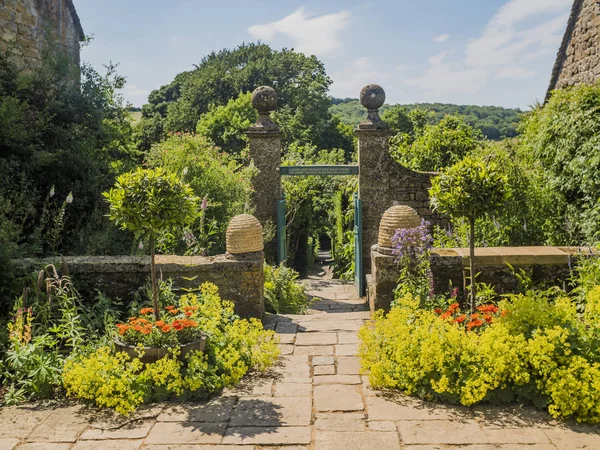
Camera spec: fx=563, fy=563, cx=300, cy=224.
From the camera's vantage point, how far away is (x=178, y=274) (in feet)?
19.1

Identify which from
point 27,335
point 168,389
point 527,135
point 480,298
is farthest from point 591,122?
point 27,335

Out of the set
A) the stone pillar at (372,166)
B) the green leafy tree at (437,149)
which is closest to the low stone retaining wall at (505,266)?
the stone pillar at (372,166)

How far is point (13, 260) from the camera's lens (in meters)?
5.50

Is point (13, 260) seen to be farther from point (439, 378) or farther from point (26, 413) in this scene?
point (439, 378)

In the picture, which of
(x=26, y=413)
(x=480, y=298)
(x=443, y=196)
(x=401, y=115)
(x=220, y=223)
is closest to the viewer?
(x=26, y=413)

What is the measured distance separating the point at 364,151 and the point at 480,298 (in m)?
3.78

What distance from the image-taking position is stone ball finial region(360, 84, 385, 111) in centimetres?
852

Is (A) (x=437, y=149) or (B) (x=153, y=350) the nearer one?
(B) (x=153, y=350)

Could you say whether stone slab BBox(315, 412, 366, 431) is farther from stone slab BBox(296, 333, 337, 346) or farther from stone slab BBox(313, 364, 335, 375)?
stone slab BBox(296, 333, 337, 346)

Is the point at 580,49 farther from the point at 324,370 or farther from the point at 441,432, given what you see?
the point at 441,432

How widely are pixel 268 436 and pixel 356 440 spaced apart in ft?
1.79

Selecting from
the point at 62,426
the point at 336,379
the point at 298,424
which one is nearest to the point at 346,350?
the point at 336,379

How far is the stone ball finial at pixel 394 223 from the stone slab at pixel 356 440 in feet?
9.24

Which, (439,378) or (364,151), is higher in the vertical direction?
(364,151)
